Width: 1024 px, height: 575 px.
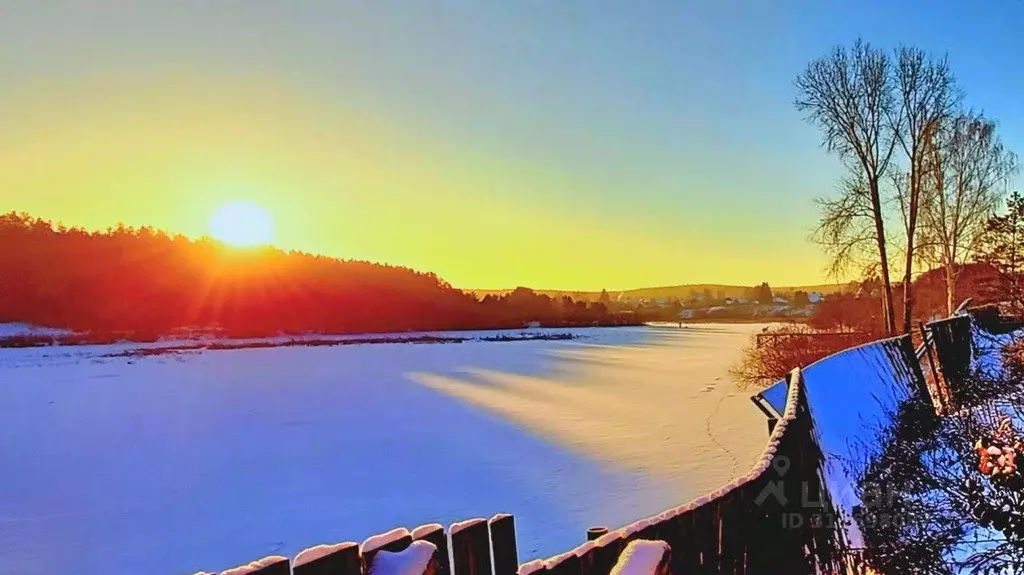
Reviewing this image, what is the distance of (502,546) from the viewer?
178cm

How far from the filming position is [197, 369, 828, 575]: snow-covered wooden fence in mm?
1224

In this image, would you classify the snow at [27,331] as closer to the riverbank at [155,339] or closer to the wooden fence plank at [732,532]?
the riverbank at [155,339]

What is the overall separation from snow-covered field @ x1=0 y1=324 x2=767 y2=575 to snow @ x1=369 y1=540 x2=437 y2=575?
5.14 m

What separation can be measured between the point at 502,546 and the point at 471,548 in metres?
0.17

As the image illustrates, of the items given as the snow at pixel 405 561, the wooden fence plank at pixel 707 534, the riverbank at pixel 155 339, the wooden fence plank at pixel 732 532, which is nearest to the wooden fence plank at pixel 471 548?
the snow at pixel 405 561

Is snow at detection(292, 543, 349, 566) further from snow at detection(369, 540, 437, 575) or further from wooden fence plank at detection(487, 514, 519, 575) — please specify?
wooden fence plank at detection(487, 514, 519, 575)

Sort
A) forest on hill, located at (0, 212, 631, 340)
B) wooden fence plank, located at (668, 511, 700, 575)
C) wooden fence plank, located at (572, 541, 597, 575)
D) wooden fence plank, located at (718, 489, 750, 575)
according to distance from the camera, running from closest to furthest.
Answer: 1. wooden fence plank, located at (572, 541, 597, 575)
2. wooden fence plank, located at (668, 511, 700, 575)
3. wooden fence plank, located at (718, 489, 750, 575)
4. forest on hill, located at (0, 212, 631, 340)

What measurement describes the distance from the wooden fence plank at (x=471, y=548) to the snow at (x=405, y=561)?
32 cm

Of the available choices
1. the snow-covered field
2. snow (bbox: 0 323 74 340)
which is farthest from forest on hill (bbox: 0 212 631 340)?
the snow-covered field

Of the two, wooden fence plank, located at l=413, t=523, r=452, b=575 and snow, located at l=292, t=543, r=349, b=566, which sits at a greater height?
snow, located at l=292, t=543, r=349, b=566

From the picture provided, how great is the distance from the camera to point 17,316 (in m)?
49.6

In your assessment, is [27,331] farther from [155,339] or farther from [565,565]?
[565,565]

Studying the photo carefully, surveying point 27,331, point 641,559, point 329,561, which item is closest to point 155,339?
point 27,331

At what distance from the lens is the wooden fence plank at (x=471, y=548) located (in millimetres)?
1607
